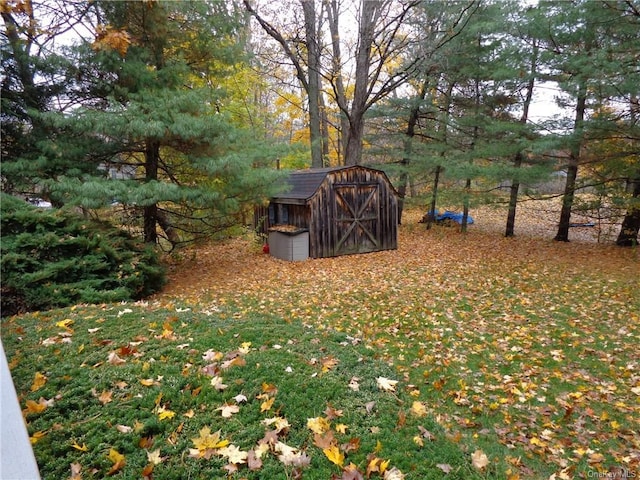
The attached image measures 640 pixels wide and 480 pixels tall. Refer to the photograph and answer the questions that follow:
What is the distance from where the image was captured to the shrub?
5832 millimetres

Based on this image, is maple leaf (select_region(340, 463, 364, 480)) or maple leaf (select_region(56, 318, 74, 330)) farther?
maple leaf (select_region(56, 318, 74, 330))

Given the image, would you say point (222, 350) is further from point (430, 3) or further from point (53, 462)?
point (430, 3)

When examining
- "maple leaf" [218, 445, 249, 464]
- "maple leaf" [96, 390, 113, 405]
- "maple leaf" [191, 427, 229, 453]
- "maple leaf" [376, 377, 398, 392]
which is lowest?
"maple leaf" [376, 377, 398, 392]

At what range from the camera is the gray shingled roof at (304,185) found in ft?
37.9

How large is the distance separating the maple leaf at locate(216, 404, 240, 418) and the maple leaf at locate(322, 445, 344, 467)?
70 centimetres

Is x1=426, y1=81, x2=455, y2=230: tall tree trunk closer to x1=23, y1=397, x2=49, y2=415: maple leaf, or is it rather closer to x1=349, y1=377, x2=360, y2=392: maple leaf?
x1=349, y1=377, x2=360, y2=392: maple leaf

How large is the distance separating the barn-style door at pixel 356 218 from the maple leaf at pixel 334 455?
9.72 m

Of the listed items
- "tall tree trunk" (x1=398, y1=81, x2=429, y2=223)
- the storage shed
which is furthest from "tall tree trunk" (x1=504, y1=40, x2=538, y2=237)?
the storage shed

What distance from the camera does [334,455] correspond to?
228 centimetres

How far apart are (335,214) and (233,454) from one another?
9961mm

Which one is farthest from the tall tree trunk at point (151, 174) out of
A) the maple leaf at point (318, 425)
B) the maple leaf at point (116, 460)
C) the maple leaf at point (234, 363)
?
the maple leaf at point (318, 425)

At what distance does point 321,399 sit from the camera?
290 cm

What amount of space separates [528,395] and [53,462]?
442 centimetres

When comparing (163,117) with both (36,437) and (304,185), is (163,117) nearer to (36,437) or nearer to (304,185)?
(304,185)
